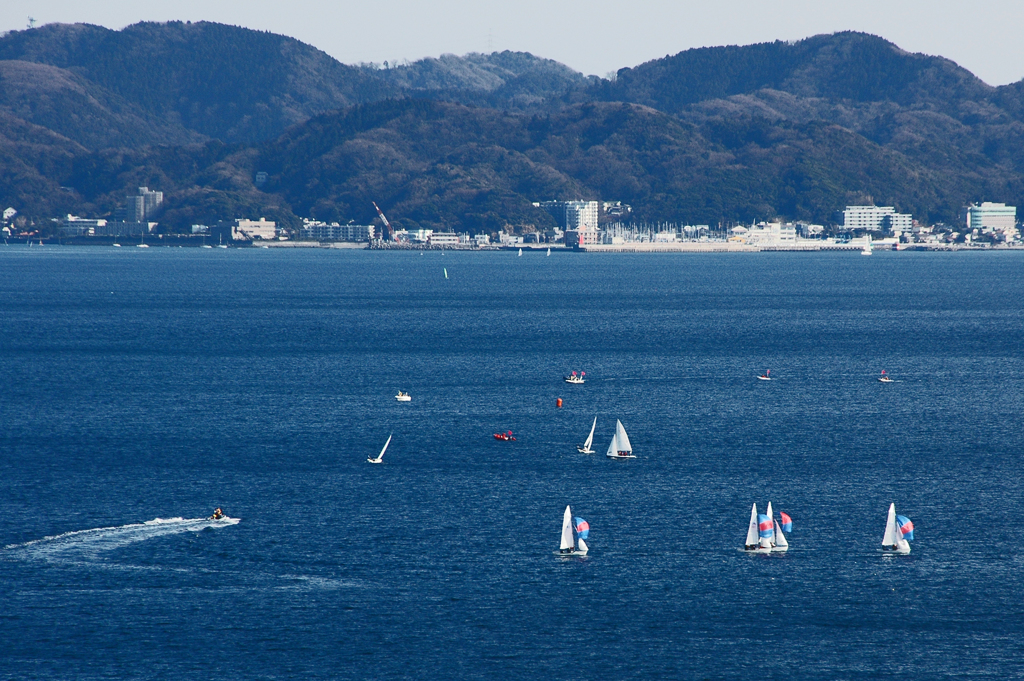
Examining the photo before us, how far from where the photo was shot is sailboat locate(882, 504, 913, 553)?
6078 centimetres

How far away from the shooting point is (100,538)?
6234cm

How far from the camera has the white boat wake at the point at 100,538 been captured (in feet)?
196

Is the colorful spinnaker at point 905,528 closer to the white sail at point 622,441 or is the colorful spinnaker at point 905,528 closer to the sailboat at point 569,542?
the sailboat at point 569,542

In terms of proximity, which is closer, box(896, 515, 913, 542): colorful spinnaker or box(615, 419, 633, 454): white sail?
box(896, 515, 913, 542): colorful spinnaker

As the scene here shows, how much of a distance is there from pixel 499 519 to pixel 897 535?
66.7 ft

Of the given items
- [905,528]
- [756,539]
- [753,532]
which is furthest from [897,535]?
[753,532]

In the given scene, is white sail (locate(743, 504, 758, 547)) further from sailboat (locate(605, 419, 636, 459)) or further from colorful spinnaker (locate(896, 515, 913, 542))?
sailboat (locate(605, 419, 636, 459))

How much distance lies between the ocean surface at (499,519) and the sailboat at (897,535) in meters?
1.15

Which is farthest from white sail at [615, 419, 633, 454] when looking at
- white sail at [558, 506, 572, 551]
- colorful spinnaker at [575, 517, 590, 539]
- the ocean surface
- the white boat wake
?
the white boat wake

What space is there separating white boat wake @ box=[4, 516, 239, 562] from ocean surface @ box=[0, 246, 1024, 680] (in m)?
0.25

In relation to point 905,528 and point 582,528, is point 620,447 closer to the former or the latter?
point 582,528

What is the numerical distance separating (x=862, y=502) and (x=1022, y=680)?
937 inches

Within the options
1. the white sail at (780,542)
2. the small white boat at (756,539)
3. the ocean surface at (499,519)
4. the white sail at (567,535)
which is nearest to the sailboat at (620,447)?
the ocean surface at (499,519)

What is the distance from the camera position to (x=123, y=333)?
513 feet
